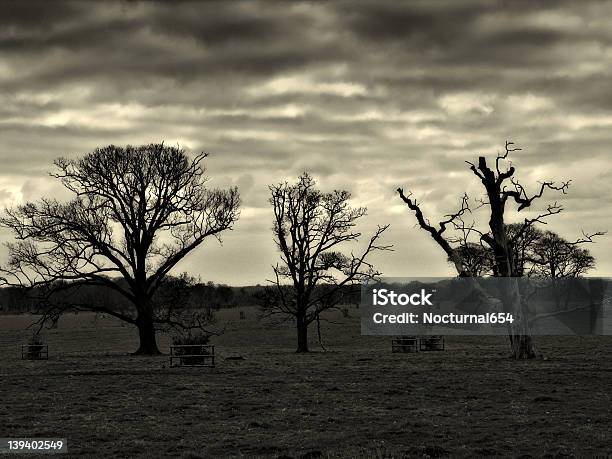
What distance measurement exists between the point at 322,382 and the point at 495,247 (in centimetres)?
1519

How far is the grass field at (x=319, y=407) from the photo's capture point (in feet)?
49.3

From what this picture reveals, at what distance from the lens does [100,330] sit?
79312 millimetres

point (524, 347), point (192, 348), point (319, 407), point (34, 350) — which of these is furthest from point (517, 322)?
point (34, 350)

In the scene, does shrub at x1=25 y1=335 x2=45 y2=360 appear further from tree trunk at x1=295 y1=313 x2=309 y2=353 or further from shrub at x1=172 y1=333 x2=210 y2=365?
tree trunk at x1=295 y1=313 x2=309 y2=353

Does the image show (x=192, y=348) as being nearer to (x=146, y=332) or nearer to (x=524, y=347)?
(x=146, y=332)

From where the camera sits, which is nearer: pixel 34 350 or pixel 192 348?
pixel 192 348

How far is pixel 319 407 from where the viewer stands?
2088 centimetres

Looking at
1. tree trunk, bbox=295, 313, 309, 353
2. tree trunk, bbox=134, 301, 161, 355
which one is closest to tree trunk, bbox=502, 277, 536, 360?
tree trunk, bbox=295, 313, 309, 353

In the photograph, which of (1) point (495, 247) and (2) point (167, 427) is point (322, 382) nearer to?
(2) point (167, 427)

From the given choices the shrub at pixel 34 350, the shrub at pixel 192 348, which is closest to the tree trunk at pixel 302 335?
the shrub at pixel 192 348

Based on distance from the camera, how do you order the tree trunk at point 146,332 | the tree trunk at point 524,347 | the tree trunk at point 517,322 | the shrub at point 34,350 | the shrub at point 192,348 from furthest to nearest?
1. the tree trunk at point 146,332
2. the shrub at point 34,350
3. the tree trunk at point 524,347
4. the tree trunk at point 517,322
5. the shrub at point 192,348

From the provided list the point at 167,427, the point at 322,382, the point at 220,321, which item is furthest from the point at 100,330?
the point at 167,427

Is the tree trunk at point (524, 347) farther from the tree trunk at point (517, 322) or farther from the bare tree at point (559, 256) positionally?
the bare tree at point (559, 256)

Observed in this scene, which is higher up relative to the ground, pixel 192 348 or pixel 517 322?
pixel 517 322
